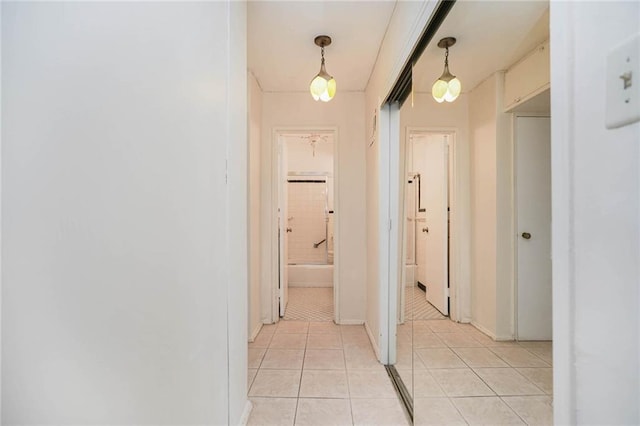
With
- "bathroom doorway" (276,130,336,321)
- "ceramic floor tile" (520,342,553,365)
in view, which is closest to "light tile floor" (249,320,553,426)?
"ceramic floor tile" (520,342,553,365)

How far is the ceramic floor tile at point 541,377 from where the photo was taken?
64cm

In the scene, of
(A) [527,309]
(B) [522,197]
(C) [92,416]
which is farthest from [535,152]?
(C) [92,416]

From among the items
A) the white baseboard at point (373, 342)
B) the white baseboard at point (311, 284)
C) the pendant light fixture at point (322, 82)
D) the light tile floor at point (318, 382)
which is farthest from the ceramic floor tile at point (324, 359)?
the white baseboard at point (311, 284)

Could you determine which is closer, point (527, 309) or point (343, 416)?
point (527, 309)

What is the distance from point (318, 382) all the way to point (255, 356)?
65 centimetres

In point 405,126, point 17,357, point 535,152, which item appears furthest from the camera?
point 405,126

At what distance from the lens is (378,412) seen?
5.34 ft

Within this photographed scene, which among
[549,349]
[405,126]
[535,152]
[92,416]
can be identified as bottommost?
[92,416]

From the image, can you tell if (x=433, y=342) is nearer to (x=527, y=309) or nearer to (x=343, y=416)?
(x=343, y=416)

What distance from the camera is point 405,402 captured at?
5.55ft

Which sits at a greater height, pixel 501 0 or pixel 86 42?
pixel 501 0

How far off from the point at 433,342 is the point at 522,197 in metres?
1.06

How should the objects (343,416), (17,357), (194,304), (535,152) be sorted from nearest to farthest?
(17,357) → (535,152) → (194,304) → (343,416)

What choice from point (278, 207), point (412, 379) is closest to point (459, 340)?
point (412, 379)
